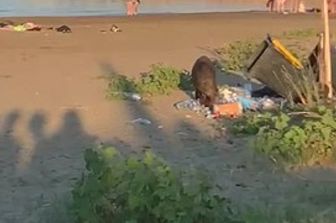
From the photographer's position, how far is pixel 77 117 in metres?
9.88

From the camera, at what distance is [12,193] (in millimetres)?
6637

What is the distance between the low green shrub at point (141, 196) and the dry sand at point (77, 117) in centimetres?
77

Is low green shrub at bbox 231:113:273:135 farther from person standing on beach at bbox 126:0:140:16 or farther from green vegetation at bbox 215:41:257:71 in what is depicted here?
person standing on beach at bbox 126:0:140:16

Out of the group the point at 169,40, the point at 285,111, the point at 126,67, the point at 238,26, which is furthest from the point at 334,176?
the point at 238,26

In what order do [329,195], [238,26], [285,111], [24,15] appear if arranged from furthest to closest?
[24,15]
[238,26]
[285,111]
[329,195]

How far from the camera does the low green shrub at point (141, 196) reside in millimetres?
5023

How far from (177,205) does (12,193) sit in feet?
6.50

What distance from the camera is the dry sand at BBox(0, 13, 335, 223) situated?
696cm

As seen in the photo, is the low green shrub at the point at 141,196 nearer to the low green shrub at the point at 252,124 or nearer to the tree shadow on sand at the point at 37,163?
the tree shadow on sand at the point at 37,163

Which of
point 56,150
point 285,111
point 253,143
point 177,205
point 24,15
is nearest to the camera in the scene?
point 177,205

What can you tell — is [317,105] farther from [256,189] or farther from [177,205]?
[177,205]

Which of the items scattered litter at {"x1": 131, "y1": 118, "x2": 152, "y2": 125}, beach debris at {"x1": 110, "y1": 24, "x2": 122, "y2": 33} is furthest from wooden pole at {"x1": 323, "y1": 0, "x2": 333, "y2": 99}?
beach debris at {"x1": 110, "y1": 24, "x2": 122, "y2": 33}

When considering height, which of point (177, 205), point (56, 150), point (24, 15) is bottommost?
point (24, 15)

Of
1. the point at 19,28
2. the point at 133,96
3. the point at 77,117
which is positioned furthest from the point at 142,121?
the point at 19,28
